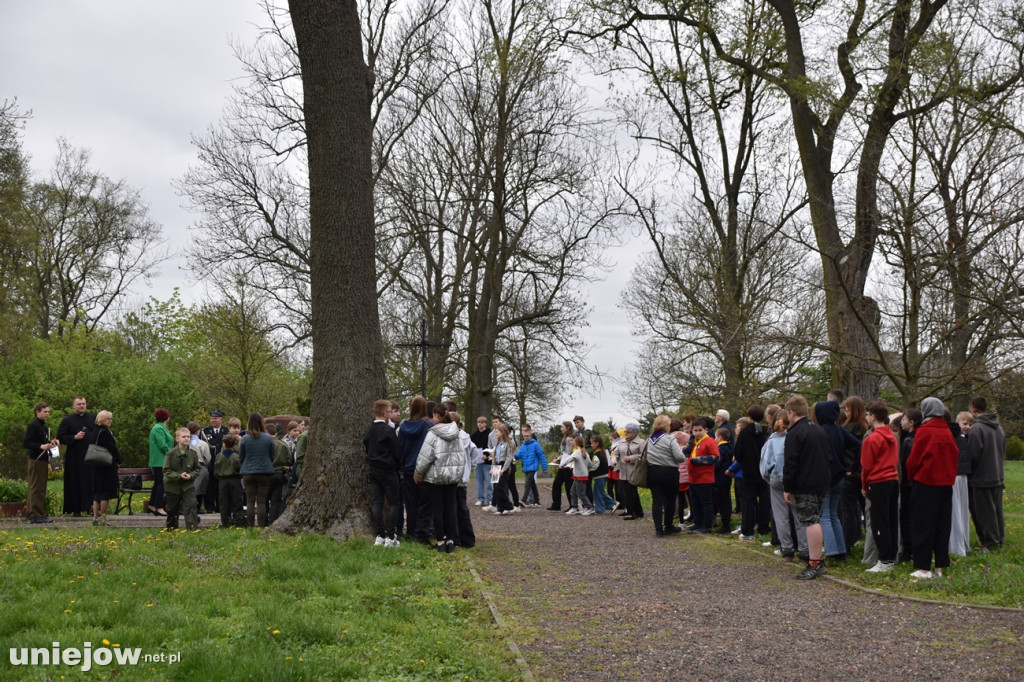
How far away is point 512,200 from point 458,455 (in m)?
19.6

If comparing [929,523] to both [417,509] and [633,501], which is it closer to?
[417,509]

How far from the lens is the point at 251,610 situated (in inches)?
276

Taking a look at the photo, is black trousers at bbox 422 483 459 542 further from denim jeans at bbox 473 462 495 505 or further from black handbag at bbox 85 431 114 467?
denim jeans at bbox 473 462 495 505

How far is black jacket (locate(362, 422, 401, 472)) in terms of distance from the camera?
37.1 feet

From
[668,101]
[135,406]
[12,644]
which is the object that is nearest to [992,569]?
[12,644]

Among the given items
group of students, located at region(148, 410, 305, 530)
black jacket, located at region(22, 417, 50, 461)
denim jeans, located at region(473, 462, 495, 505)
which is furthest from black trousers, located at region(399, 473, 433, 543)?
denim jeans, located at region(473, 462, 495, 505)

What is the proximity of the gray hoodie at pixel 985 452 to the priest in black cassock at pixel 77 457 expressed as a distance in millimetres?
13944

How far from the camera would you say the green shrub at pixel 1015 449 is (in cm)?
4912

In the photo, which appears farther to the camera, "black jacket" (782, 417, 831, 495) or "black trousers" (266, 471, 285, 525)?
"black trousers" (266, 471, 285, 525)

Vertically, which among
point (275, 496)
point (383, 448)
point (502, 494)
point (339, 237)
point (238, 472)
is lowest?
point (502, 494)

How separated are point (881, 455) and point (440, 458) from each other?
5.24 m

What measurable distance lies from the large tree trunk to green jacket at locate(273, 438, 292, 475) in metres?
2.04

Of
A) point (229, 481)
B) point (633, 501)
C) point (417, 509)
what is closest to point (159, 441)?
point (229, 481)

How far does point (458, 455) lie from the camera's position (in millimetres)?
11711
